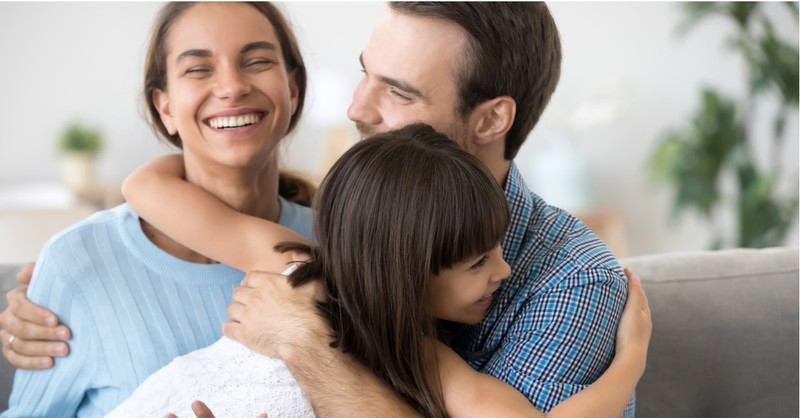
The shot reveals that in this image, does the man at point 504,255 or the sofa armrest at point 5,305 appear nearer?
the man at point 504,255

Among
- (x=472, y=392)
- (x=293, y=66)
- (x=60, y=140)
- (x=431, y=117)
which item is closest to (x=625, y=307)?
(x=472, y=392)

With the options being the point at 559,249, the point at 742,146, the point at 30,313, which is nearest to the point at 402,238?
the point at 559,249

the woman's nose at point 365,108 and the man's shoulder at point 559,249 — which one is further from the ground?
the woman's nose at point 365,108

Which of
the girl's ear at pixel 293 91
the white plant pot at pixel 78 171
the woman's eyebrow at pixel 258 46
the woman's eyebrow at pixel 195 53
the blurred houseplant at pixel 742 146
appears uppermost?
the woman's eyebrow at pixel 258 46

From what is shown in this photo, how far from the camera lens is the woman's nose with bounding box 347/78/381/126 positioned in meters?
1.79

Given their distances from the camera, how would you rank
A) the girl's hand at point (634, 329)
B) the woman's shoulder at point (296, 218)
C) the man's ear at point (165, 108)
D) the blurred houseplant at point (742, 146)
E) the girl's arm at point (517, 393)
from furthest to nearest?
the blurred houseplant at point (742, 146), the woman's shoulder at point (296, 218), the man's ear at point (165, 108), the girl's hand at point (634, 329), the girl's arm at point (517, 393)

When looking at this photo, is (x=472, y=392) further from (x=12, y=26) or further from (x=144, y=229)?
(x=12, y=26)

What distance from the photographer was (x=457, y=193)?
4.80 feet

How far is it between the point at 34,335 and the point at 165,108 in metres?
0.56

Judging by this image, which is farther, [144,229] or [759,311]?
[759,311]

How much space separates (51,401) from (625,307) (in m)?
1.18

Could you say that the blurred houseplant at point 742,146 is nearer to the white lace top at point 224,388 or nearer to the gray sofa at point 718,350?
the gray sofa at point 718,350

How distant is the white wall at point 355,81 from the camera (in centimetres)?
599

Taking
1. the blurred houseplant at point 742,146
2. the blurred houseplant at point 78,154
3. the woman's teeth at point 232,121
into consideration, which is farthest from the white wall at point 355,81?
the woman's teeth at point 232,121
